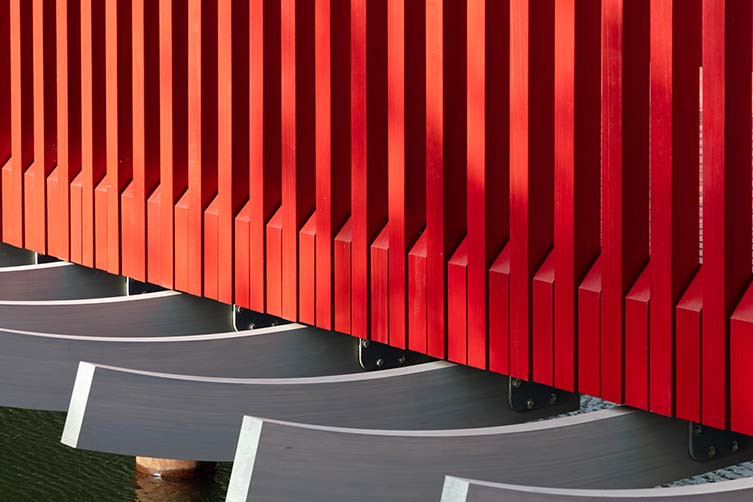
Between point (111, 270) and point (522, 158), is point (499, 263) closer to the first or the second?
point (522, 158)

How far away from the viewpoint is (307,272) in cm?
362

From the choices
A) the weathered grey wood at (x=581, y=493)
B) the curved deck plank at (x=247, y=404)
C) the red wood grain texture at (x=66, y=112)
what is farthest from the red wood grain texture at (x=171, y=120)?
the weathered grey wood at (x=581, y=493)

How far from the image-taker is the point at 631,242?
282 cm

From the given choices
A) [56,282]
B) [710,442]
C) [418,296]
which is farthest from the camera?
[56,282]

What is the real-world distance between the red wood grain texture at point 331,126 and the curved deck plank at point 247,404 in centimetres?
37

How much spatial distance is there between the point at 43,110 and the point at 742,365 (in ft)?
8.51

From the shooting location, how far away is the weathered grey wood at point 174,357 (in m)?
3.20

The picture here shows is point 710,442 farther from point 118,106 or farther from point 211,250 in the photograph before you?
point 118,106

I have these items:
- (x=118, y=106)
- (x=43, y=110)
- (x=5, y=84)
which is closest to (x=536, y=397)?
(x=118, y=106)

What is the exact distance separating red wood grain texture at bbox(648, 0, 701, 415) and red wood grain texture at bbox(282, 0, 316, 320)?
1105 millimetres

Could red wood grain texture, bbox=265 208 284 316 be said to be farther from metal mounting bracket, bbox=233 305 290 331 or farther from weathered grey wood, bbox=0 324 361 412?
metal mounting bracket, bbox=233 305 290 331

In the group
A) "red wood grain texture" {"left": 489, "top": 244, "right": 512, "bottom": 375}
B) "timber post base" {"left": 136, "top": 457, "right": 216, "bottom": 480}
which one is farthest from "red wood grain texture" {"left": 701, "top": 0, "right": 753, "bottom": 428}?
→ "timber post base" {"left": 136, "top": 457, "right": 216, "bottom": 480}

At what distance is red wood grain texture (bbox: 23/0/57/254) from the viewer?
4.46 meters

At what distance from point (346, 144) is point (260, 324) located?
27.3 inches
